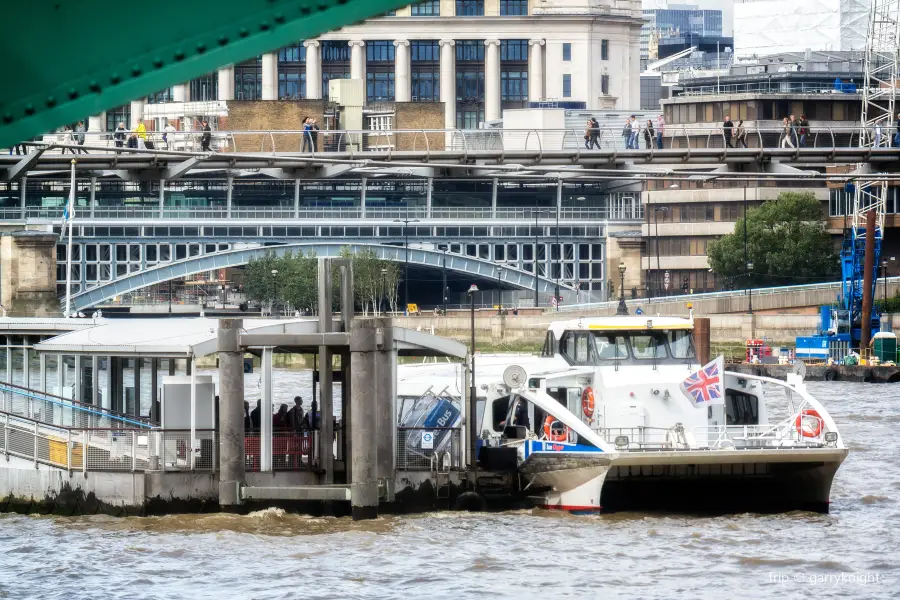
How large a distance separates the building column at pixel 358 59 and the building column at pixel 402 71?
3014 mm

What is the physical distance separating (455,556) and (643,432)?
4818 millimetres

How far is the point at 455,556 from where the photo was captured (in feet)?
70.9

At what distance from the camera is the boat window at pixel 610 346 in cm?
2669

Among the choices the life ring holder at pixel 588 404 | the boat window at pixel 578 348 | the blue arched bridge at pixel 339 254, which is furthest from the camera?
the blue arched bridge at pixel 339 254

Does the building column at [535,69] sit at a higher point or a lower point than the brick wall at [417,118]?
higher

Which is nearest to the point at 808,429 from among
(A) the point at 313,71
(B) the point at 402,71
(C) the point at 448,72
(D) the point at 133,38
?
(D) the point at 133,38

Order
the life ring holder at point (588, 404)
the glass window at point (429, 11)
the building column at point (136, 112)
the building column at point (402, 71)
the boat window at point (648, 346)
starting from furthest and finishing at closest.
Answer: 1. the building column at point (402, 71)
2. the glass window at point (429, 11)
3. the building column at point (136, 112)
4. the boat window at point (648, 346)
5. the life ring holder at point (588, 404)

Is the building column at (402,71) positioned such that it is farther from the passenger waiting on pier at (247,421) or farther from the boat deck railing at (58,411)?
the passenger waiting on pier at (247,421)

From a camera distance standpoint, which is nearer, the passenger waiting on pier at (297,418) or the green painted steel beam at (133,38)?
the green painted steel beam at (133,38)

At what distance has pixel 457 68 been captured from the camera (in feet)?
516

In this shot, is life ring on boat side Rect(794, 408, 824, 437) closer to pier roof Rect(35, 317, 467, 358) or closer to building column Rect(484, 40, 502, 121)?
pier roof Rect(35, 317, 467, 358)

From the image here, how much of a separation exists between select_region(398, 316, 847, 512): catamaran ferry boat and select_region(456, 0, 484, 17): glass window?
131767 millimetres

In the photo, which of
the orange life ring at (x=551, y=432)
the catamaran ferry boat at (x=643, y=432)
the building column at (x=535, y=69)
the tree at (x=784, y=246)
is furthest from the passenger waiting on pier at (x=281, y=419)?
the building column at (x=535, y=69)

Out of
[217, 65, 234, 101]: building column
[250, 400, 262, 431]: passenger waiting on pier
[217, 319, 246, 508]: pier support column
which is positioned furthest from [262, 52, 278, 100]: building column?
[217, 319, 246, 508]: pier support column
